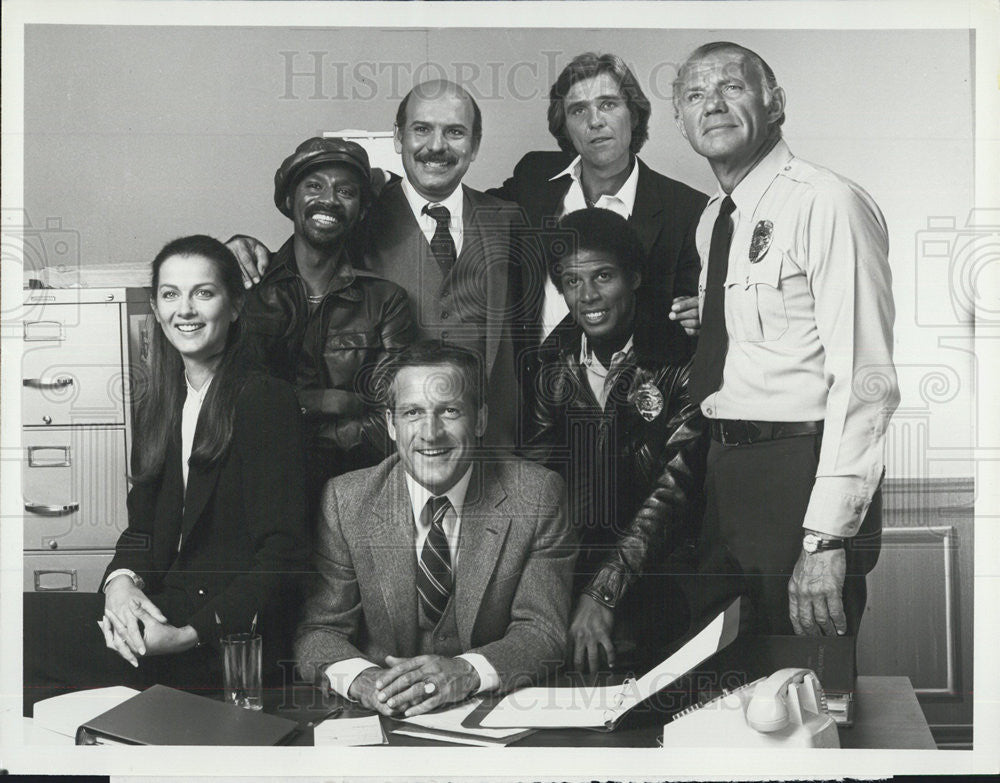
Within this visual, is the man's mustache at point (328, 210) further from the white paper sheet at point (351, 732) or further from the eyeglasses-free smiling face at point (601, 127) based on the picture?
the white paper sheet at point (351, 732)

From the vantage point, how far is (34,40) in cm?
294

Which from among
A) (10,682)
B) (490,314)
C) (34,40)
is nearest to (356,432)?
(490,314)

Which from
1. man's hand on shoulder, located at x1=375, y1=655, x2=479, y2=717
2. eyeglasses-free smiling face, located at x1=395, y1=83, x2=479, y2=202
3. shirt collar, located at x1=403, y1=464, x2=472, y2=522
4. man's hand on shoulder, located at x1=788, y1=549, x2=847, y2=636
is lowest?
man's hand on shoulder, located at x1=375, y1=655, x2=479, y2=717

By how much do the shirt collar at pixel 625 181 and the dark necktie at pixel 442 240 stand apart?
310mm

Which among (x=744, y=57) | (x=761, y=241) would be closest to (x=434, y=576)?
(x=761, y=241)

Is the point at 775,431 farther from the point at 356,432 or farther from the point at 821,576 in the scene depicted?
the point at 356,432

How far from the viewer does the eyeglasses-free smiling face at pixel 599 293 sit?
2826mm

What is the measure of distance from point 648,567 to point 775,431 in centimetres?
50

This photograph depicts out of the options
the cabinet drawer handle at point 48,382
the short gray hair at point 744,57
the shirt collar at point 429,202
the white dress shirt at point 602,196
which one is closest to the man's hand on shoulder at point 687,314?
the white dress shirt at point 602,196

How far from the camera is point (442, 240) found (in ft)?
9.39

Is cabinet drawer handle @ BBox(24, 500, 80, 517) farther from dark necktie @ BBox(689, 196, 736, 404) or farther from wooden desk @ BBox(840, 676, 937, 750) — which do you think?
wooden desk @ BBox(840, 676, 937, 750)

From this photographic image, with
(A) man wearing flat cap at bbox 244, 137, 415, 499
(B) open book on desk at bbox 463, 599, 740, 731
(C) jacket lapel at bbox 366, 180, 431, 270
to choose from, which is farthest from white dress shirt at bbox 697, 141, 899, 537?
(A) man wearing flat cap at bbox 244, 137, 415, 499

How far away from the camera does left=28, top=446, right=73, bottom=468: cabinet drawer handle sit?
2941 mm

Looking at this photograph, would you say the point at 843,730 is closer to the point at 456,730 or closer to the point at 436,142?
the point at 456,730
